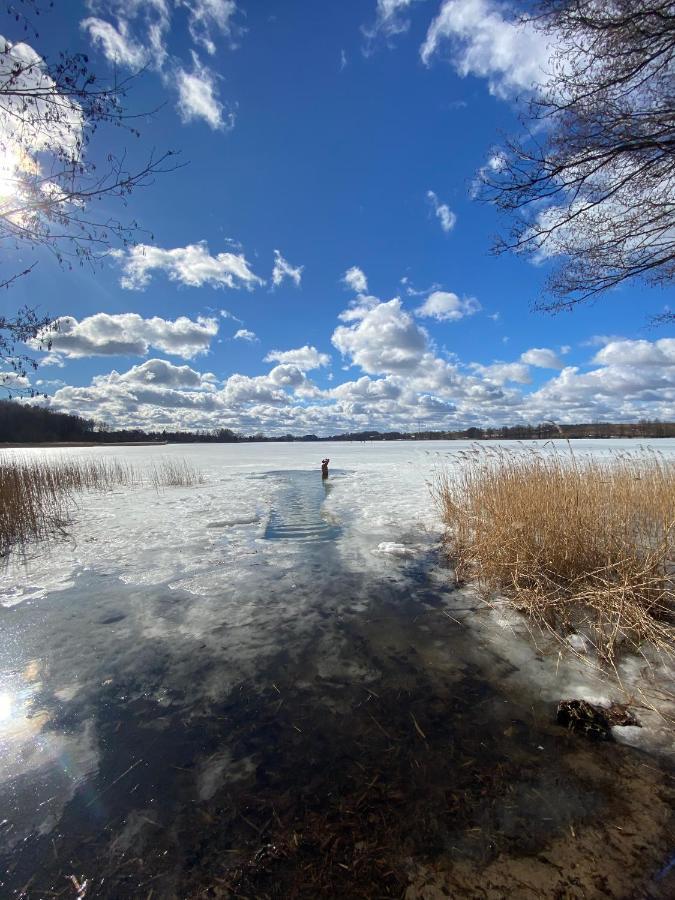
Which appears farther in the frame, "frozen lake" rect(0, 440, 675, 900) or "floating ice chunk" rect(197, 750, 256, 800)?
"floating ice chunk" rect(197, 750, 256, 800)

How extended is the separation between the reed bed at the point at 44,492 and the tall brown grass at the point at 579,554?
8140mm

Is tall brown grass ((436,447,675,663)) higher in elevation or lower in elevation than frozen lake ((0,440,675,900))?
higher

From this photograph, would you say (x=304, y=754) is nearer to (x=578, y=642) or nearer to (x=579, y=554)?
(x=578, y=642)

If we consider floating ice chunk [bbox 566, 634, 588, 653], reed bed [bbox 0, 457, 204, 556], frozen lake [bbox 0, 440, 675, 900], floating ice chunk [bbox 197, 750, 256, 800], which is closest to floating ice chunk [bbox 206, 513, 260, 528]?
reed bed [bbox 0, 457, 204, 556]

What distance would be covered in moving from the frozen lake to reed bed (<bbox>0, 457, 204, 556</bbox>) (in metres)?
4.04

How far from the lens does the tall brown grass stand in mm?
3404

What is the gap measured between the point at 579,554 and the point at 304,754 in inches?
148

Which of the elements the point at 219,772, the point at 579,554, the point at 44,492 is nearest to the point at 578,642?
the point at 579,554

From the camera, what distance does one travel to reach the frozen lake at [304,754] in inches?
63.4

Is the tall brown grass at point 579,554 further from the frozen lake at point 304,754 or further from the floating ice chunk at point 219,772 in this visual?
the floating ice chunk at point 219,772

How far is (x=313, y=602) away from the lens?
4.44 metres

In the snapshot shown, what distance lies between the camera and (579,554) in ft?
14.7

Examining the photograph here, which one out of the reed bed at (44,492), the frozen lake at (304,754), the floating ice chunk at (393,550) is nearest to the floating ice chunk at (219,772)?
the frozen lake at (304,754)

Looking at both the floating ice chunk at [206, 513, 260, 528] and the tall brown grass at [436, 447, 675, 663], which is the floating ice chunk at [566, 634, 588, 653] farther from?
the floating ice chunk at [206, 513, 260, 528]
